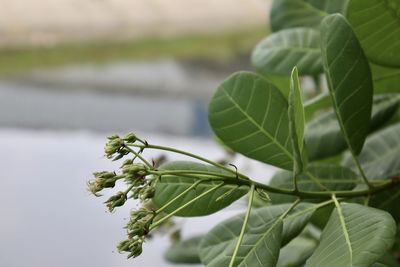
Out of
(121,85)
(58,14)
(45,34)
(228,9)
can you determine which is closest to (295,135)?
(121,85)

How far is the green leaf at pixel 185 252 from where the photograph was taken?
0.62 meters

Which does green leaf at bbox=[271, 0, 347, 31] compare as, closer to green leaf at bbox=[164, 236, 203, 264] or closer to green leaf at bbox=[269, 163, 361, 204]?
green leaf at bbox=[269, 163, 361, 204]

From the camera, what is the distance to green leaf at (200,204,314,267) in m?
0.37

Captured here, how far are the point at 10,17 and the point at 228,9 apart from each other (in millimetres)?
978

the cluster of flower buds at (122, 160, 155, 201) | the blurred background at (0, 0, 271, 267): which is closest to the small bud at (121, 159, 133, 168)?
the cluster of flower buds at (122, 160, 155, 201)

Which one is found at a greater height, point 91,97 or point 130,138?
point 130,138

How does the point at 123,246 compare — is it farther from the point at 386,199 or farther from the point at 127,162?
the point at 386,199

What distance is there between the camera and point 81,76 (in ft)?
7.60

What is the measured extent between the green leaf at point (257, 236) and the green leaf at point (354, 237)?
3 cm

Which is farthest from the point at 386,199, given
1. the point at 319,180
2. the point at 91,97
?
the point at 91,97

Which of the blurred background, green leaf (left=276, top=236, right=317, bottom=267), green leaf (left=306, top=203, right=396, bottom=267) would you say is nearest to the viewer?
green leaf (left=306, top=203, right=396, bottom=267)

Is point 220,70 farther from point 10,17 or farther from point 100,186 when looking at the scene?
point 100,186

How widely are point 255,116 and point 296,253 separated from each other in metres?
0.19

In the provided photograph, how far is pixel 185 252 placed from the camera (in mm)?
631
